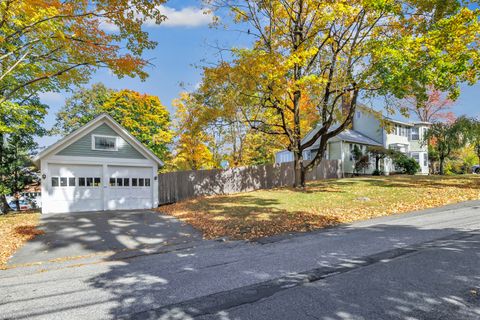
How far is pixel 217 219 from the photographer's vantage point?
34.2 feet

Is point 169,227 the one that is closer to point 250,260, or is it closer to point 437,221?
point 250,260

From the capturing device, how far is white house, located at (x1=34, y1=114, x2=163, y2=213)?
13.9 meters

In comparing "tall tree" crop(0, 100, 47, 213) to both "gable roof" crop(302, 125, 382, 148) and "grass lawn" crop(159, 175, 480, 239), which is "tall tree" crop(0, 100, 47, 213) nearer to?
"grass lawn" crop(159, 175, 480, 239)

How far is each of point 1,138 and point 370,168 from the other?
101ft

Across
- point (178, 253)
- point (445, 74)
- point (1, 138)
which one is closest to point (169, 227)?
point (178, 253)

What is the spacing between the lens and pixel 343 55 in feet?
51.0

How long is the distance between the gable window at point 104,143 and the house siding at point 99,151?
0.56ft

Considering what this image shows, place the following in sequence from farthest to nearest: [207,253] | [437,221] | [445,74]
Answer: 1. [445,74]
2. [437,221]
3. [207,253]

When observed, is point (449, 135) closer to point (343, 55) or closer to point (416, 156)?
point (416, 156)

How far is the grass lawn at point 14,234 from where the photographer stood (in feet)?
23.4

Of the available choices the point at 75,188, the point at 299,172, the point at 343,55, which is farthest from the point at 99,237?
the point at 343,55

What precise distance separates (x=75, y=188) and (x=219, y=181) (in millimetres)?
8863

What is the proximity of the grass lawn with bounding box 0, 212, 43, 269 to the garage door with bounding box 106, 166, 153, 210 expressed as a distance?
13.3 feet

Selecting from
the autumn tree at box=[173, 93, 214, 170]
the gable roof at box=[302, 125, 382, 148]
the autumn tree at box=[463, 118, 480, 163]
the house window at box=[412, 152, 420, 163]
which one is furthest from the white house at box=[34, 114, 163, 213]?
the house window at box=[412, 152, 420, 163]
